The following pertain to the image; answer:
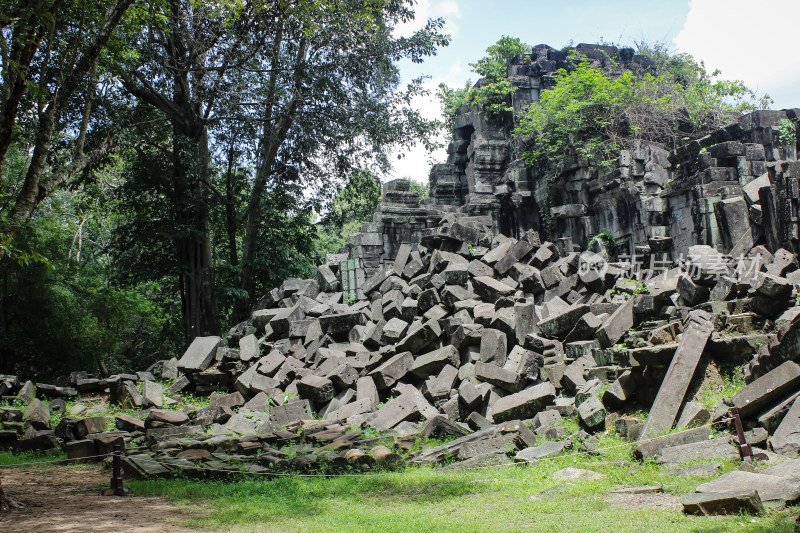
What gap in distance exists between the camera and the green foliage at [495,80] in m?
16.8

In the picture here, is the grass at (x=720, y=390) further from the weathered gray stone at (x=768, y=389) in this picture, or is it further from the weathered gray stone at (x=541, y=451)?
the weathered gray stone at (x=541, y=451)

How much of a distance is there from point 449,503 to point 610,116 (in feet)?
36.0

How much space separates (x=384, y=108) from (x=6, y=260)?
9451 millimetres

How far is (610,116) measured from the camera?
13484 millimetres

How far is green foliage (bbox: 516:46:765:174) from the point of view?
13.3 m

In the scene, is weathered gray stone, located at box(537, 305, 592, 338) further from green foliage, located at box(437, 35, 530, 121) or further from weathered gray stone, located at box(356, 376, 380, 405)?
green foliage, located at box(437, 35, 530, 121)

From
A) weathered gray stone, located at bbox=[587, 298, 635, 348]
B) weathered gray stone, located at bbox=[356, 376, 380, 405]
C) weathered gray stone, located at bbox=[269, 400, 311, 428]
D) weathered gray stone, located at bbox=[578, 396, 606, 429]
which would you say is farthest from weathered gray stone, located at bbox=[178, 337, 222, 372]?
weathered gray stone, located at bbox=[578, 396, 606, 429]

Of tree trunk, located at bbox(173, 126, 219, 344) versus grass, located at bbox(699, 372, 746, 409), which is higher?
tree trunk, located at bbox(173, 126, 219, 344)

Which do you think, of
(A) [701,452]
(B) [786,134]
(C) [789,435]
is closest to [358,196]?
(B) [786,134]

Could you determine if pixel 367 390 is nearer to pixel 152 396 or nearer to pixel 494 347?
pixel 494 347

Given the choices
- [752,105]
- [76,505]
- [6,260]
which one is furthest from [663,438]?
[752,105]

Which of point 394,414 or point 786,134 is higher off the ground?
point 786,134

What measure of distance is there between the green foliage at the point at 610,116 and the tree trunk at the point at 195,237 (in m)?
8.23

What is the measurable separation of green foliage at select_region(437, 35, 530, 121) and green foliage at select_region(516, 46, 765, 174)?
6.94 feet
